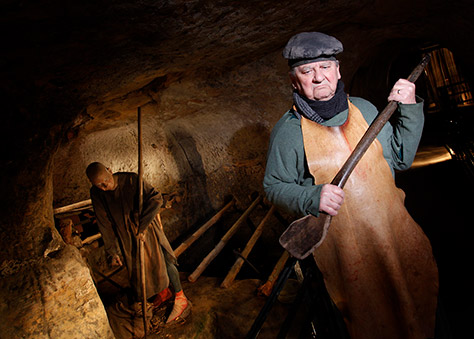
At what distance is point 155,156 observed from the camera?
17.2 feet

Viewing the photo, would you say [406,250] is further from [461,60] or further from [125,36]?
[461,60]

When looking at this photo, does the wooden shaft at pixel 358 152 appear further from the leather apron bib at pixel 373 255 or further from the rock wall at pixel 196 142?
the rock wall at pixel 196 142

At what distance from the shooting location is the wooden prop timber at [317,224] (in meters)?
1.13

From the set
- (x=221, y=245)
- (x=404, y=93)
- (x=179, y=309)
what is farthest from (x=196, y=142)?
(x=404, y=93)

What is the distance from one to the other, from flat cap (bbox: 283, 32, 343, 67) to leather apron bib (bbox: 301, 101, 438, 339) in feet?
1.26

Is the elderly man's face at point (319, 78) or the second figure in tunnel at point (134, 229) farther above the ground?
the elderly man's face at point (319, 78)

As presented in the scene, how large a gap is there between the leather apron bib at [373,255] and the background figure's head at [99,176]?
8.95 ft

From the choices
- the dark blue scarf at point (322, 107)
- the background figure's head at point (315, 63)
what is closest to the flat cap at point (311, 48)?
the background figure's head at point (315, 63)

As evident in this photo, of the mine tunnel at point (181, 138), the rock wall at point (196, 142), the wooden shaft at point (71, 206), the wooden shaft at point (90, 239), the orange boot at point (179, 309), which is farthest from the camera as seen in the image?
the rock wall at point (196, 142)

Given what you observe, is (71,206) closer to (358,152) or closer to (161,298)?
(161,298)

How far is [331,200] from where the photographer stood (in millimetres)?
1135

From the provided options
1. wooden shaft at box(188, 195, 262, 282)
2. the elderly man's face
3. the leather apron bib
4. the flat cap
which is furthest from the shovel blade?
wooden shaft at box(188, 195, 262, 282)

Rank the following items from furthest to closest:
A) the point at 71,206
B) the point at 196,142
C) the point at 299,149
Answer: the point at 196,142, the point at 71,206, the point at 299,149

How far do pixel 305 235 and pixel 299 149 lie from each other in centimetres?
43
